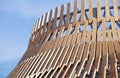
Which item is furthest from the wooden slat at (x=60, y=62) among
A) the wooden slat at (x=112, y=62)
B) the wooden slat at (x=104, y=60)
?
the wooden slat at (x=112, y=62)

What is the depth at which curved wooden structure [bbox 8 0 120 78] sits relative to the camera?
14.6 meters

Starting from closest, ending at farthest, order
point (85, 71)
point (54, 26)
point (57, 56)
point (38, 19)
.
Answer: point (85, 71) → point (57, 56) → point (54, 26) → point (38, 19)

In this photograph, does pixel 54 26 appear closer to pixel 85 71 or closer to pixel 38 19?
pixel 38 19

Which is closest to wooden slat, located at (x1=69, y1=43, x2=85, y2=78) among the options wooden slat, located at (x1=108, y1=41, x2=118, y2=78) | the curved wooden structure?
the curved wooden structure

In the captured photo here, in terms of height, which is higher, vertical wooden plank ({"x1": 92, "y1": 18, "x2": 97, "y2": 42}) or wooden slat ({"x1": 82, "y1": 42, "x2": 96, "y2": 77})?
vertical wooden plank ({"x1": 92, "y1": 18, "x2": 97, "y2": 42})

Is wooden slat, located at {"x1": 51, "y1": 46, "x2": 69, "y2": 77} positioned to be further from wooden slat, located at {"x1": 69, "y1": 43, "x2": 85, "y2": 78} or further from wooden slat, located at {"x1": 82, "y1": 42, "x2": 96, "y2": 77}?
wooden slat, located at {"x1": 82, "y1": 42, "x2": 96, "y2": 77}

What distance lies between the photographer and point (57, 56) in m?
16.8

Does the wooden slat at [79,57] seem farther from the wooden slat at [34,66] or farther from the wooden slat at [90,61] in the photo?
the wooden slat at [34,66]

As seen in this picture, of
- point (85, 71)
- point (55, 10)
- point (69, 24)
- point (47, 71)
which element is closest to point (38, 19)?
point (55, 10)

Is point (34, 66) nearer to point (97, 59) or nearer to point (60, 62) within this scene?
point (60, 62)

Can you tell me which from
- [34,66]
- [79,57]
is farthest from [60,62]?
[34,66]

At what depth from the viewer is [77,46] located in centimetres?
1673

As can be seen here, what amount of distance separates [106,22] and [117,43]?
1894 mm

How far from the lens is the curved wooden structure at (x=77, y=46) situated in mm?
14578
